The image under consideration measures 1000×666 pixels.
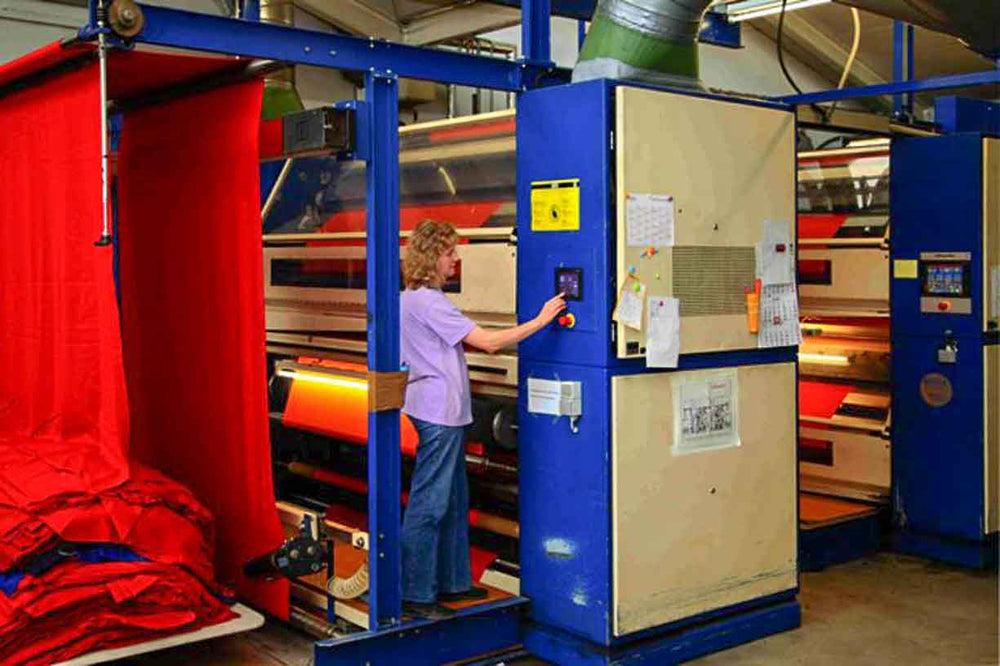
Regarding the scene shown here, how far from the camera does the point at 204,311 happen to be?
4438 mm

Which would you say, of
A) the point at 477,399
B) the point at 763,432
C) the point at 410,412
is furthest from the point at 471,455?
the point at 763,432

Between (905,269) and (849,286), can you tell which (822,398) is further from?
(905,269)

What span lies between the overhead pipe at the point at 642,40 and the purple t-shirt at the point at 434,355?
0.98 meters

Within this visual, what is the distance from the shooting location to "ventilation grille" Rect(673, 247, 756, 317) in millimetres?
4176

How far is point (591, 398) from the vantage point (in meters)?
4.05

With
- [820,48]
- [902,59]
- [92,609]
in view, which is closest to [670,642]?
[92,609]

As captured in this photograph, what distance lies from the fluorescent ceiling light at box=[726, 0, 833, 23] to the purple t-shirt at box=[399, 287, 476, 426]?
7.02 feet

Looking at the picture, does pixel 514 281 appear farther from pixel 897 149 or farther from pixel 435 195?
pixel 897 149

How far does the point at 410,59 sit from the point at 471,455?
161 centimetres

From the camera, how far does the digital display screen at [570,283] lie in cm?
406

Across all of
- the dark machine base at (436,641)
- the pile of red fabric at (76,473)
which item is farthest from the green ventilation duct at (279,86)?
the dark machine base at (436,641)

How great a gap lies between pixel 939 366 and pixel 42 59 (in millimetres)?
4097

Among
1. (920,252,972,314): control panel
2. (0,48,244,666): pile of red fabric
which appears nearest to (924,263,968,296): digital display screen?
(920,252,972,314): control panel

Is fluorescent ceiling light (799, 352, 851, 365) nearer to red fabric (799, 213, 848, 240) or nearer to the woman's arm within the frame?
red fabric (799, 213, 848, 240)
